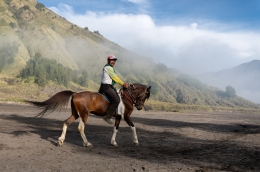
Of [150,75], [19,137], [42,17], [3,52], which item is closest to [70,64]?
[3,52]

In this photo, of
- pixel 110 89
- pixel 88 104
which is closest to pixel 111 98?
pixel 110 89

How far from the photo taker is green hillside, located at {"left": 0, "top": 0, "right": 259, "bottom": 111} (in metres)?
73.2

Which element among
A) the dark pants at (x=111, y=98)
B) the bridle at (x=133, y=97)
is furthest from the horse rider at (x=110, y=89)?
the bridle at (x=133, y=97)

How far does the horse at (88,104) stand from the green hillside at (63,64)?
4662 cm

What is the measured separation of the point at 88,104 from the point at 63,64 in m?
100

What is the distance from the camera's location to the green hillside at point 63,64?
240 ft

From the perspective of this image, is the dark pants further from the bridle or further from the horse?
the bridle

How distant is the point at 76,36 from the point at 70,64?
52937 mm

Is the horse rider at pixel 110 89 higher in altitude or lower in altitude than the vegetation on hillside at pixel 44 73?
higher

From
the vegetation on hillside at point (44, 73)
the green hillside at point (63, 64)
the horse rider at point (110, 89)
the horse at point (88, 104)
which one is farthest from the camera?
the green hillside at point (63, 64)

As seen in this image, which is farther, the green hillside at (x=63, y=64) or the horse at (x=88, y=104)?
the green hillside at (x=63, y=64)

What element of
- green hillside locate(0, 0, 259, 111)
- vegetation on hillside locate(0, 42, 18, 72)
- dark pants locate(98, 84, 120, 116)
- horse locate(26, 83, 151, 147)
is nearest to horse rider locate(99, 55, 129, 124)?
dark pants locate(98, 84, 120, 116)

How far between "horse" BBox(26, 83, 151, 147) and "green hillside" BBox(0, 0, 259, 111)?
4662 cm

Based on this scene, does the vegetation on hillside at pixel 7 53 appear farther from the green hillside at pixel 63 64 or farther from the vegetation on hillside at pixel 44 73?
the vegetation on hillside at pixel 44 73
